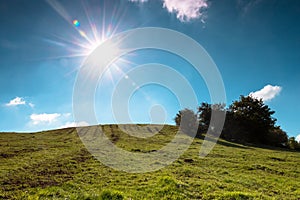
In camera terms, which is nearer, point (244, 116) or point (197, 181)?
point (197, 181)

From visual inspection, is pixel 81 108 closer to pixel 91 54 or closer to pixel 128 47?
pixel 91 54

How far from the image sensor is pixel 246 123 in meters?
55.2

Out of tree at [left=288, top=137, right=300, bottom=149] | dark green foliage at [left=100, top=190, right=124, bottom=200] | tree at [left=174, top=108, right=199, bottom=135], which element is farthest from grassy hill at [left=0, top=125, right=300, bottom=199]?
tree at [left=288, top=137, right=300, bottom=149]

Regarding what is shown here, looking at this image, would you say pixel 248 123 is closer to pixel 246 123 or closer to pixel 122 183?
pixel 246 123

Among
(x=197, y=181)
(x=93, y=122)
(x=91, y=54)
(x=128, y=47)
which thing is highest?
(x=128, y=47)

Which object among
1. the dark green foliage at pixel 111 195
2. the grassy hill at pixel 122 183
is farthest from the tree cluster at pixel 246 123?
the dark green foliage at pixel 111 195

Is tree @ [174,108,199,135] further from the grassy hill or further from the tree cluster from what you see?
the grassy hill

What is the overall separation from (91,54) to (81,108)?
15.5 feet

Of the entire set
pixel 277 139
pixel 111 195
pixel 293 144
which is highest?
pixel 277 139

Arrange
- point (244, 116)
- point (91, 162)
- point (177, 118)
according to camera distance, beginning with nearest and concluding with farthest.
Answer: point (91, 162)
point (244, 116)
point (177, 118)

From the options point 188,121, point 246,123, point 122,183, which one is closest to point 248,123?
point 246,123

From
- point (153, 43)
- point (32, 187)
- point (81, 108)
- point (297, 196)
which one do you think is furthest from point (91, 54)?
point (297, 196)

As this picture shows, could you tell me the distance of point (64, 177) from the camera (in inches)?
496

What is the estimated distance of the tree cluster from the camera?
2071 inches
